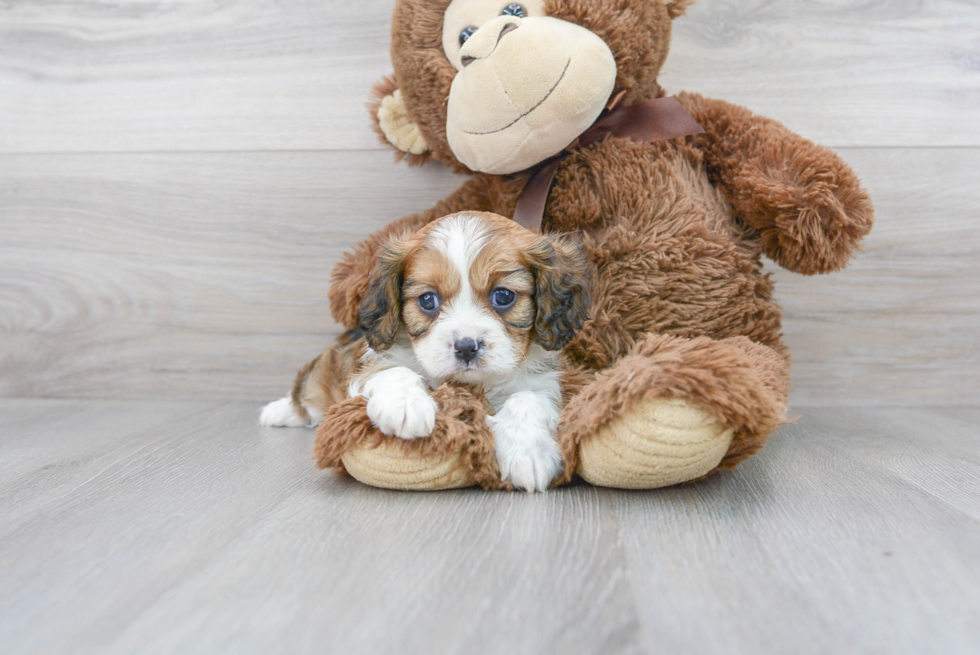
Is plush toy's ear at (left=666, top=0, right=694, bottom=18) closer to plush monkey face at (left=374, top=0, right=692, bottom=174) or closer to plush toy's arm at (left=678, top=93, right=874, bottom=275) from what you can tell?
plush monkey face at (left=374, top=0, right=692, bottom=174)

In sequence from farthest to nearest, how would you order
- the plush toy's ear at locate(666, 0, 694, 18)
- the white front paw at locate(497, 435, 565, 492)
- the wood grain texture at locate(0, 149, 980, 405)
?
the wood grain texture at locate(0, 149, 980, 405) < the plush toy's ear at locate(666, 0, 694, 18) < the white front paw at locate(497, 435, 565, 492)

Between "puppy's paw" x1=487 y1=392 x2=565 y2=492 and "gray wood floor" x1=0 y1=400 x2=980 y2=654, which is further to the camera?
"puppy's paw" x1=487 y1=392 x2=565 y2=492

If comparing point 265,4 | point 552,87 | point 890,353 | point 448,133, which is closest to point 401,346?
point 448,133

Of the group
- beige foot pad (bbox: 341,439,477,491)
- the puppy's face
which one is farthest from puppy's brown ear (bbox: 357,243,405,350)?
beige foot pad (bbox: 341,439,477,491)

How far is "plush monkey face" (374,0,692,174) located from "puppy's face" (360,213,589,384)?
20 centimetres

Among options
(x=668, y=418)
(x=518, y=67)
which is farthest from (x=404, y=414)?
(x=518, y=67)

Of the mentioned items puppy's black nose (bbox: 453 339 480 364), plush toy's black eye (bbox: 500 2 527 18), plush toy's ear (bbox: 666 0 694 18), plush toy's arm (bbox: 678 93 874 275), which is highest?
plush toy's ear (bbox: 666 0 694 18)

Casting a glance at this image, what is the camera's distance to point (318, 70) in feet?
7.09

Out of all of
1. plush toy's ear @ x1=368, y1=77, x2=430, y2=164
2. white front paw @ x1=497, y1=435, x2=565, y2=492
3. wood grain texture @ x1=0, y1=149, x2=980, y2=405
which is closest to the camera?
white front paw @ x1=497, y1=435, x2=565, y2=492

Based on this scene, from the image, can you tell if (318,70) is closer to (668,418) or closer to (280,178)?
(280,178)

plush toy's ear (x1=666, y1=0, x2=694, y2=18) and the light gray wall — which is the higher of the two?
plush toy's ear (x1=666, y1=0, x2=694, y2=18)

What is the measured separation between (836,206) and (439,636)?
1204mm

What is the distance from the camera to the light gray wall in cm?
205

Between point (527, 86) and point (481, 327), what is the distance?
0.50 m
